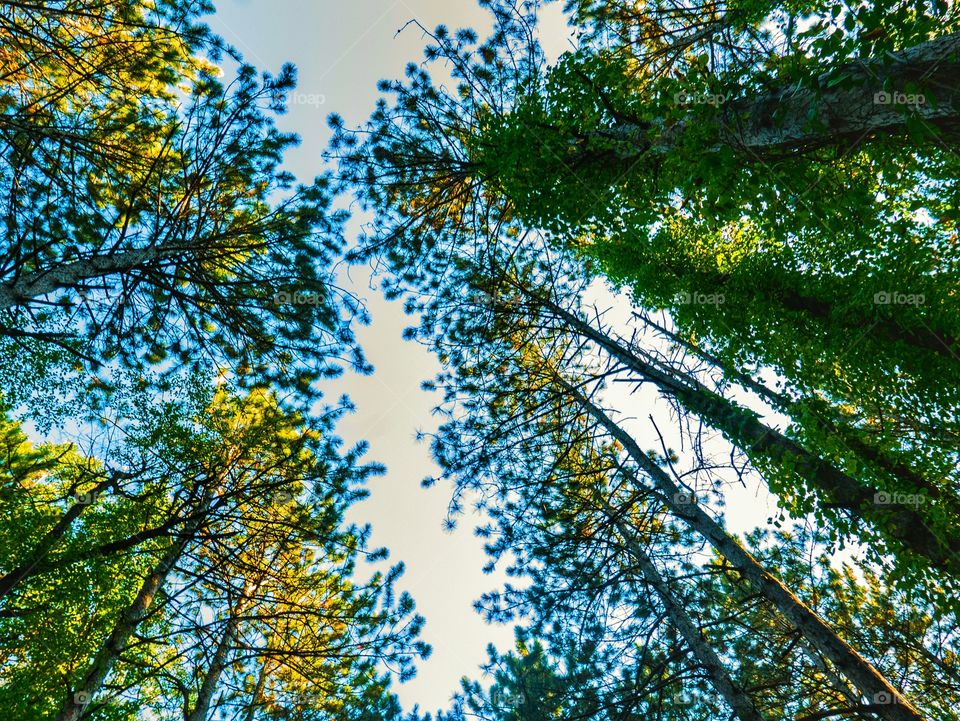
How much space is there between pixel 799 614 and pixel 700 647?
1475mm

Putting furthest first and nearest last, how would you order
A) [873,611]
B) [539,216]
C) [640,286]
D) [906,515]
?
[873,611] < [640,286] < [539,216] < [906,515]

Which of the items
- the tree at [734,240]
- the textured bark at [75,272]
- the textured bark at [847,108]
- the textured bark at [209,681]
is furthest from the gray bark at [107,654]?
the textured bark at [847,108]

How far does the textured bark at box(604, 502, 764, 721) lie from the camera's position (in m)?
4.79

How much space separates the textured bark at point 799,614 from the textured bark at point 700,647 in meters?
0.95

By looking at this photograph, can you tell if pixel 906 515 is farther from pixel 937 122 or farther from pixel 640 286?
pixel 640 286

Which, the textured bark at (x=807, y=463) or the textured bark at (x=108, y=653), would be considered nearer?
the textured bark at (x=807, y=463)

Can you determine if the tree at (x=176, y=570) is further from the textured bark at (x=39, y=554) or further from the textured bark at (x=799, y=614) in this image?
the textured bark at (x=799, y=614)

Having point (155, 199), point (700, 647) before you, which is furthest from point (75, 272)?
point (700, 647)

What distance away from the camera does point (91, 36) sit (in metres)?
5.20

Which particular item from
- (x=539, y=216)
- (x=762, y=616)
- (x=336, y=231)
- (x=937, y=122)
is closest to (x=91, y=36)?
(x=336, y=231)

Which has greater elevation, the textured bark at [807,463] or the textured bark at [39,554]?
the textured bark at [807,463]

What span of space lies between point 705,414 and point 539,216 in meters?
3.69

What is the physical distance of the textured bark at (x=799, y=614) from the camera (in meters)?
3.72

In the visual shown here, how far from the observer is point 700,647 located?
17.7 feet
